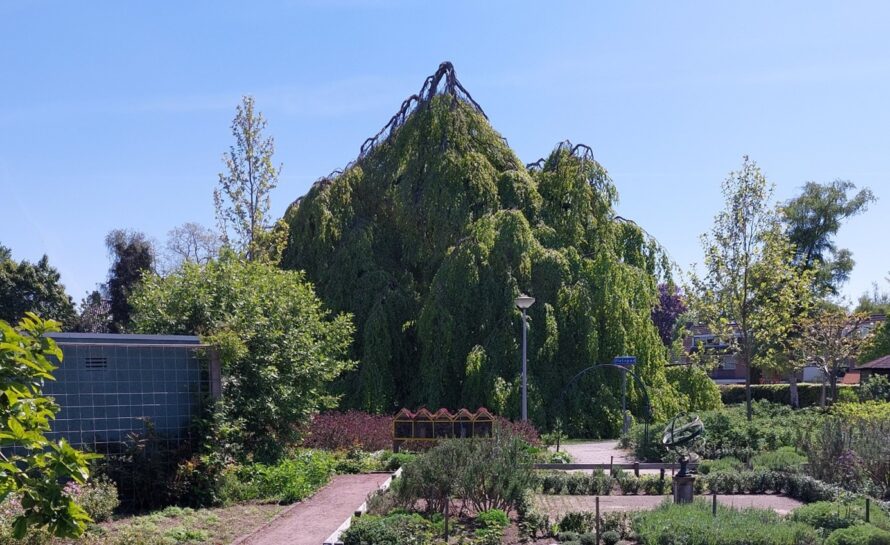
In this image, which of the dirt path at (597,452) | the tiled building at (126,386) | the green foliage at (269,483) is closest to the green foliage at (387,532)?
the green foliage at (269,483)

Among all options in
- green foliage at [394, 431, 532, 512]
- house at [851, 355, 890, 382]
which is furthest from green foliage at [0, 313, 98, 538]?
house at [851, 355, 890, 382]

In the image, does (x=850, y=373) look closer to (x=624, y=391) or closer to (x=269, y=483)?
(x=624, y=391)

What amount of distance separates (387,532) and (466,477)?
1.68m

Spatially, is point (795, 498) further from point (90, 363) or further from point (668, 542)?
point (90, 363)

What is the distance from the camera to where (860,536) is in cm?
931

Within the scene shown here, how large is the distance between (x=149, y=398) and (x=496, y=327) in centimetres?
1276

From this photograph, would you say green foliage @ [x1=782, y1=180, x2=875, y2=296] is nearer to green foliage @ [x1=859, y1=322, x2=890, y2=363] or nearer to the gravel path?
green foliage @ [x1=859, y1=322, x2=890, y2=363]

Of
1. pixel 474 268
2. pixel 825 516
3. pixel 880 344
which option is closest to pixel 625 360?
pixel 474 268

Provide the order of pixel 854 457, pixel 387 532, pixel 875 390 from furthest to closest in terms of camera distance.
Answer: pixel 875 390
pixel 854 457
pixel 387 532

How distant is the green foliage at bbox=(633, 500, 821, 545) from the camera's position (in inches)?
367

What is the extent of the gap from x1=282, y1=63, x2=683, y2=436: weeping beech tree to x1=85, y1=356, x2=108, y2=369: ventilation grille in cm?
1203

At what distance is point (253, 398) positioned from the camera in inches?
559

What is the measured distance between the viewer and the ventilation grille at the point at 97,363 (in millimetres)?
12138

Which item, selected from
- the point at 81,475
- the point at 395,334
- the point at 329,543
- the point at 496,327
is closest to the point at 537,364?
the point at 496,327
